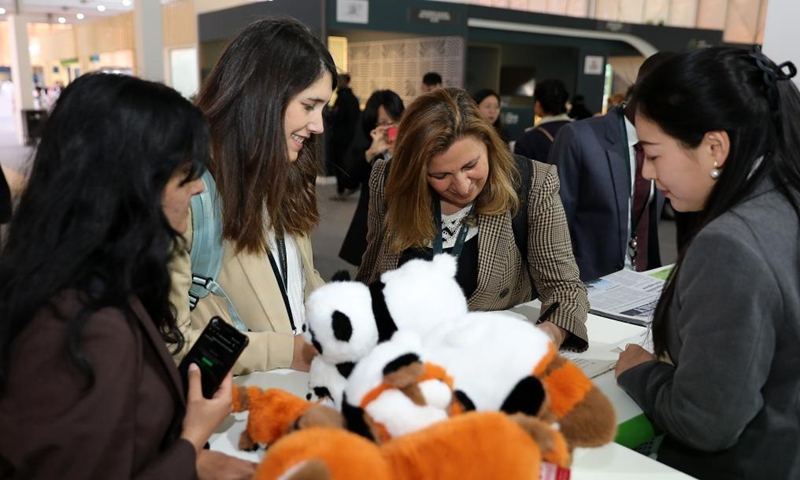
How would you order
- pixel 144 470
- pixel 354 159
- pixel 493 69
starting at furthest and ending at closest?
pixel 493 69, pixel 354 159, pixel 144 470

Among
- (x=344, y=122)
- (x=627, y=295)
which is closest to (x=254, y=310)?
(x=627, y=295)

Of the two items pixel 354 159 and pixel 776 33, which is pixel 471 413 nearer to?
pixel 776 33

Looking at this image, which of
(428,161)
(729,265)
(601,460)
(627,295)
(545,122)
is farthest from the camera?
(545,122)

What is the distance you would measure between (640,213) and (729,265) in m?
1.69

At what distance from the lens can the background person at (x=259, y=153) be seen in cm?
162

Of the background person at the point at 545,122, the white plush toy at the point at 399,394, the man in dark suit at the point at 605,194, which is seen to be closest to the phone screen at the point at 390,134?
the background person at the point at 545,122

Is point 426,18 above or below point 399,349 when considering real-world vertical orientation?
above

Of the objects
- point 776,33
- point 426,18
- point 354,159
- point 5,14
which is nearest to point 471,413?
point 776,33

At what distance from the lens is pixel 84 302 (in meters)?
0.88

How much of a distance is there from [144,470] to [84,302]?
0.88ft

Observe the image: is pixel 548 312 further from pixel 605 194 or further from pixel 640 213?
pixel 640 213

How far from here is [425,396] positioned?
874mm

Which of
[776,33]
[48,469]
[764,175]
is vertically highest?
[776,33]

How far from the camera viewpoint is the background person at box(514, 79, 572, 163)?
450 cm
